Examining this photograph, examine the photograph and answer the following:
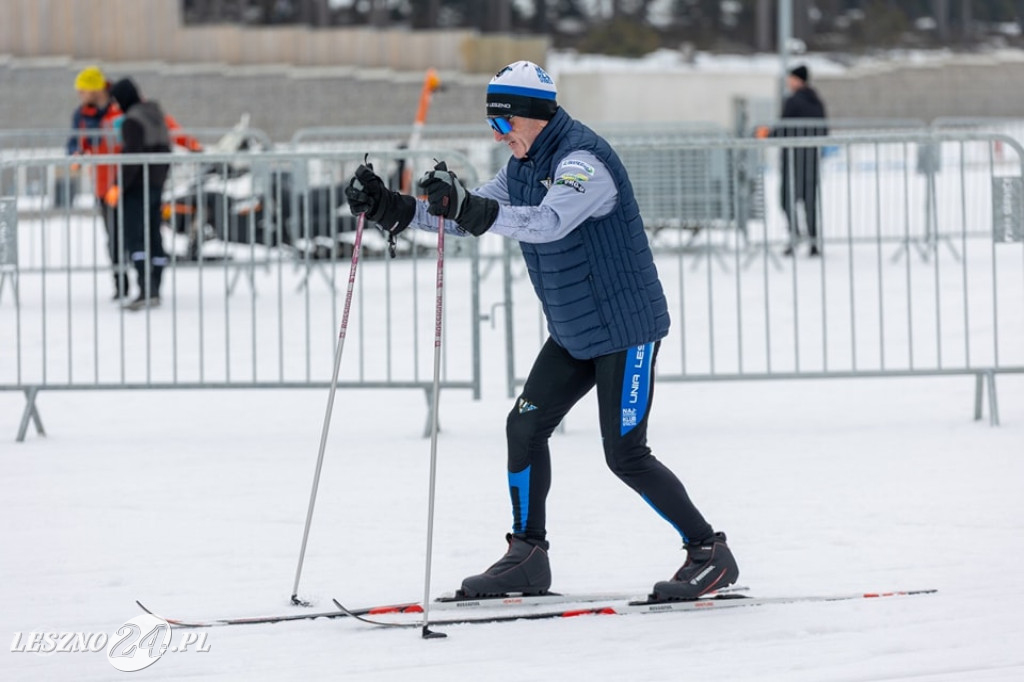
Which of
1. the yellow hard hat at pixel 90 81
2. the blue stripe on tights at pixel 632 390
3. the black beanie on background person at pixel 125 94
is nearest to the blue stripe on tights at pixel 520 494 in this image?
Answer: the blue stripe on tights at pixel 632 390

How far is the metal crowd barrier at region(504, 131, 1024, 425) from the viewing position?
27.1 feet

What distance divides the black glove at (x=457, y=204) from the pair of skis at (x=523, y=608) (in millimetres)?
1201

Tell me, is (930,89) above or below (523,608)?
above

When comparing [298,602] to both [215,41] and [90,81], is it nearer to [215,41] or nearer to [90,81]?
[90,81]

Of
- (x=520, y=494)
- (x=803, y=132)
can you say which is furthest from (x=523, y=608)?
(x=803, y=132)

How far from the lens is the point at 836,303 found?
39.2 feet

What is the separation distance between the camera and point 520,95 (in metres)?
4.84

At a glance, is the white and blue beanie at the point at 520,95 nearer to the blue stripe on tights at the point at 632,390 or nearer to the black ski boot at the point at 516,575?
the blue stripe on tights at the point at 632,390

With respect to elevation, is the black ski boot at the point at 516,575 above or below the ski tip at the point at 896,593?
above

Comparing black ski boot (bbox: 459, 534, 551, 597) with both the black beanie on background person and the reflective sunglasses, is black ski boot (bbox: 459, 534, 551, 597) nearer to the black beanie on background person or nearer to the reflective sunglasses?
the reflective sunglasses

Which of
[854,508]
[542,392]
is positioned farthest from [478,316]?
[542,392]

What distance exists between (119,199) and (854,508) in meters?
4.80

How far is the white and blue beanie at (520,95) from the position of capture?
15.9 ft

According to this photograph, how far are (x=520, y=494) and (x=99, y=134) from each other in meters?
8.96
